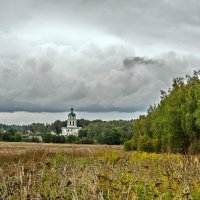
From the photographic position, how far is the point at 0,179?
1027 centimetres

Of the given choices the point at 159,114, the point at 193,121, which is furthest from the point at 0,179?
the point at 159,114

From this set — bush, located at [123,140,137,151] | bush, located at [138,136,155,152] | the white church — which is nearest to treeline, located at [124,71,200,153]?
bush, located at [138,136,155,152]

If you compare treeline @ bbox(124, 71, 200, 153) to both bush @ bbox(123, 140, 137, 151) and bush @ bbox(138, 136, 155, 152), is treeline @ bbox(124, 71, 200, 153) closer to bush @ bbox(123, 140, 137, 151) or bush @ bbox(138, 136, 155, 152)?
bush @ bbox(138, 136, 155, 152)

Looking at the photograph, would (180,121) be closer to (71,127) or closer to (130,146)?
(130,146)

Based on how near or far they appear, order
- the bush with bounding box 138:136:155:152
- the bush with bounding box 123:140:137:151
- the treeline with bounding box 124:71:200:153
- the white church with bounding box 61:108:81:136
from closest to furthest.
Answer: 1. the treeline with bounding box 124:71:200:153
2. the bush with bounding box 138:136:155:152
3. the bush with bounding box 123:140:137:151
4. the white church with bounding box 61:108:81:136

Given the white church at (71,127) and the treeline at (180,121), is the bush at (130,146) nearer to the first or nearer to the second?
the treeline at (180,121)

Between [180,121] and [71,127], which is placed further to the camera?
[71,127]

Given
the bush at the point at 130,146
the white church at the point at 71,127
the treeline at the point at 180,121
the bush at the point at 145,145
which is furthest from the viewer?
the white church at the point at 71,127

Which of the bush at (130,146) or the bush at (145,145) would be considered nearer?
the bush at (145,145)

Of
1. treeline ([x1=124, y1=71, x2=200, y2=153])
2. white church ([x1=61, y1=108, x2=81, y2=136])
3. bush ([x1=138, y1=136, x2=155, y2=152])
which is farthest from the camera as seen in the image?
white church ([x1=61, y1=108, x2=81, y2=136])

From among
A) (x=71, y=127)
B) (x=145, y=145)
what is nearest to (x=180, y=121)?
(x=145, y=145)

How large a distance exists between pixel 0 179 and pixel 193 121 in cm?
4397

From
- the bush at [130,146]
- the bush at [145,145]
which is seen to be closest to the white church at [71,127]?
the bush at [130,146]

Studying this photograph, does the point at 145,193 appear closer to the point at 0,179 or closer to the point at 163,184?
the point at 163,184
